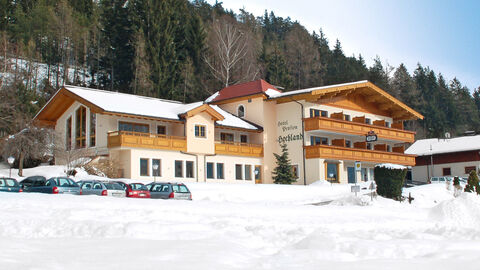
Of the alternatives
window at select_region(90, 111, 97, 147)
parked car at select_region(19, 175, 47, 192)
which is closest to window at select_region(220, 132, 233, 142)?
window at select_region(90, 111, 97, 147)

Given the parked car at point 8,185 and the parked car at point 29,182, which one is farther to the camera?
the parked car at point 29,182

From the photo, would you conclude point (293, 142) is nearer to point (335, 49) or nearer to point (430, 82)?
point (335, 49)

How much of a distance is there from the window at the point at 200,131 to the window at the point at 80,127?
28.1 feet

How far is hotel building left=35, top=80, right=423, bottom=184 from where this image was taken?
43406 millimetres

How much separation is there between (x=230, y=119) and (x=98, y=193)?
940 inches

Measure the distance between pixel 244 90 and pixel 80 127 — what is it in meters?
16.0

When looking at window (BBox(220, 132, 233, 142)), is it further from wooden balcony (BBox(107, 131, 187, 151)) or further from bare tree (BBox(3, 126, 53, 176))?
bare tree (BBox(3, 126, 53, 176))

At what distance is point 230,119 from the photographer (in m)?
51.9

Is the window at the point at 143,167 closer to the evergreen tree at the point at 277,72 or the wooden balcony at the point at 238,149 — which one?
the wooden balcony at the point at 238,149

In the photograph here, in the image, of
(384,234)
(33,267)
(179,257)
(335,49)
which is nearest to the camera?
(33,267)

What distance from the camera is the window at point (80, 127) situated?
45406 millimetres

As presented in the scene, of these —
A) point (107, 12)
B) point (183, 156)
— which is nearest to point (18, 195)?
point (183, 156)

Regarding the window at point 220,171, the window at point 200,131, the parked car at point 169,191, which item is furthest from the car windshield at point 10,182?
the window at point 220,171

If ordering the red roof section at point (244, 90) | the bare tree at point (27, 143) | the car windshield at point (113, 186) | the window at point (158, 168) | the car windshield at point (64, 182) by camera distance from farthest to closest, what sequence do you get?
the red roof section at point (244, 90), the window at point (158, 168), the bare tree at point (27, 143), the car windshield at point (113, 186), the car windshield at point (64, 182)
